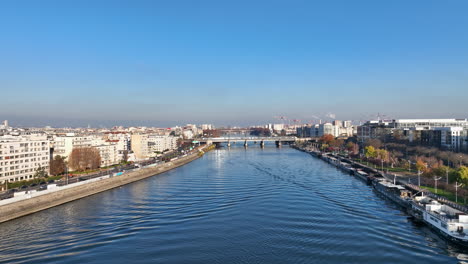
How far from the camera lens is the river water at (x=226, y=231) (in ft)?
21.9

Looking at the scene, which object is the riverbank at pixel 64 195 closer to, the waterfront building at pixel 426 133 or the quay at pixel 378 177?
the quay at pixel 378 177

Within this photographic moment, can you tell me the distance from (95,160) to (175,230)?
12286mm

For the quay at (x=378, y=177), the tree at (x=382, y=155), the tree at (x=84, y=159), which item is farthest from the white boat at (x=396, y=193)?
the tree at (x=84, y=159)

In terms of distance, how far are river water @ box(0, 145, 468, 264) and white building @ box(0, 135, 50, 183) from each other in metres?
4.20

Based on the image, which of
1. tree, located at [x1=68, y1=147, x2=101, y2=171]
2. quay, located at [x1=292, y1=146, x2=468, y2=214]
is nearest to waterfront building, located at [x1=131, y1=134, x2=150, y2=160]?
tree, located at [x1=68, y1=147, x2=101, y2=171]

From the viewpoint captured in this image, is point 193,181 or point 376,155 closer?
point 193,181

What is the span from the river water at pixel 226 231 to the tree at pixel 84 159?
6.16m

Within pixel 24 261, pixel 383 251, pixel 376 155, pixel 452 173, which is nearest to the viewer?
pixel 24 261

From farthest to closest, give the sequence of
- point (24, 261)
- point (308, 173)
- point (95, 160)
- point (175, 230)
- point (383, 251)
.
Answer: point (95, 160), point (308, 173), point (175, 230), point (383, 251), point (24, 261)

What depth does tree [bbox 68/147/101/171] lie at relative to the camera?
58.5 feet

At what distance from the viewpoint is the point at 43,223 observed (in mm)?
9039

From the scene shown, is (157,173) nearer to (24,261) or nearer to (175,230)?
(175,230)

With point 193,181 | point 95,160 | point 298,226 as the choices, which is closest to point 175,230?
point 298,226

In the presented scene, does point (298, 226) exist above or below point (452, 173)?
below
